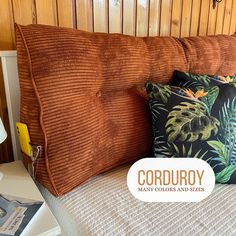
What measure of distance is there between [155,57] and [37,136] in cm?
58

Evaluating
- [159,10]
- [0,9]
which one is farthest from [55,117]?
[159,10]

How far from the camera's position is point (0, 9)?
92 centimetres

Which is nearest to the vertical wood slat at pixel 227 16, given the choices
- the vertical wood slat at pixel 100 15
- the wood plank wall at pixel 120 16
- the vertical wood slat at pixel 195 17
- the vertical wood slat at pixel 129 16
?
the wood plank wall at pixel 120 16

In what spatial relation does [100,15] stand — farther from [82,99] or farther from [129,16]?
[82,99]

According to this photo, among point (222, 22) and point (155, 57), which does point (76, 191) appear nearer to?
point (155, 57)

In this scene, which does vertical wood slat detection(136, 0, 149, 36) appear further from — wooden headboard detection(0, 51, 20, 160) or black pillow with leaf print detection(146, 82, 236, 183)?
wooden headboard detection(0, 51, 20, 160)

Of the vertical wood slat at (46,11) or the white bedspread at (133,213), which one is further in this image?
the vertical wood slat at (46,11)

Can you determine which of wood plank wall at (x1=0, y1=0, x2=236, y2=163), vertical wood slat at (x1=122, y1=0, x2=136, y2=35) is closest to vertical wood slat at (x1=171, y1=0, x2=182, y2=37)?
wood plank wall at (x1=0, y1=0, x2=236, y2=163)

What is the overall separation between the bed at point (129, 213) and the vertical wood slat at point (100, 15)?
0.74 metres

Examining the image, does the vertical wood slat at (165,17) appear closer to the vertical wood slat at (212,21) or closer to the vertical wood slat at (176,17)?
the vertical wood slat at (176,17)

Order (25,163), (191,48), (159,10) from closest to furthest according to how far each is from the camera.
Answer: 1. (25,163)
2. (191,48)
3. (159,10)

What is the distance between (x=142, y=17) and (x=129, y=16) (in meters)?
0.09

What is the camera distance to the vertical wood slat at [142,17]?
4.36 feet

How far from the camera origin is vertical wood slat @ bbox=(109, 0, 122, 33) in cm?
122
